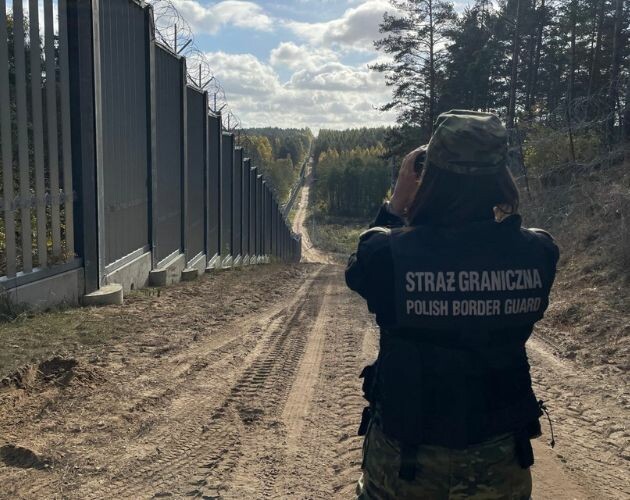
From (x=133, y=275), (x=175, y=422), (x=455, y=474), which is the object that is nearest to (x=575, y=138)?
(x=133, y=275)

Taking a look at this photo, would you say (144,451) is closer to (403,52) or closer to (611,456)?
(611,456)

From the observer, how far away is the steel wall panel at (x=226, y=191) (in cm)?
2029

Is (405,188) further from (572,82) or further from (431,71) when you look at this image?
(431,71)

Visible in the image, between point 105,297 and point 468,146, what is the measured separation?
23.6 ft

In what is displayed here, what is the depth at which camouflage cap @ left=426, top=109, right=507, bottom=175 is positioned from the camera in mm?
1792

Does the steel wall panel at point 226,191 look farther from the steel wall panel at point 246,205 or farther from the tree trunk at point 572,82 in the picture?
the tree trunk at point 572,82

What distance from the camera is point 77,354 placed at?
5516 millimetres

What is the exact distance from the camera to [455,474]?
1800 mm

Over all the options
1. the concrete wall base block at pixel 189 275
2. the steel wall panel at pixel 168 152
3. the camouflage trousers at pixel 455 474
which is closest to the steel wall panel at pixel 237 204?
the steel wall panel at pixel 168 152

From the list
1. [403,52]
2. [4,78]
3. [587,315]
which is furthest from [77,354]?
[403,52]

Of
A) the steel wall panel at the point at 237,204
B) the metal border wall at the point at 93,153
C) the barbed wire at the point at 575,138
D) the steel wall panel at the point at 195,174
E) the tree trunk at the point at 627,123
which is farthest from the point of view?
the steel wall panel at the point at 237,204

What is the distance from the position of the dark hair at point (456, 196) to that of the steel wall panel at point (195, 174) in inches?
521

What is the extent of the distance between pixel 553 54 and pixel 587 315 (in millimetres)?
28310

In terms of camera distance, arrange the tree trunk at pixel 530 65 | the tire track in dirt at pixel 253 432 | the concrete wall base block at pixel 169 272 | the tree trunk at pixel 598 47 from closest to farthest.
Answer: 1. the tire track in dirt at pixel 253 432
2. the concrete wall base block at pixel 169 272
3. the tree trunk at pixel 598 47
4. the tree trunk at pixel 530 65
